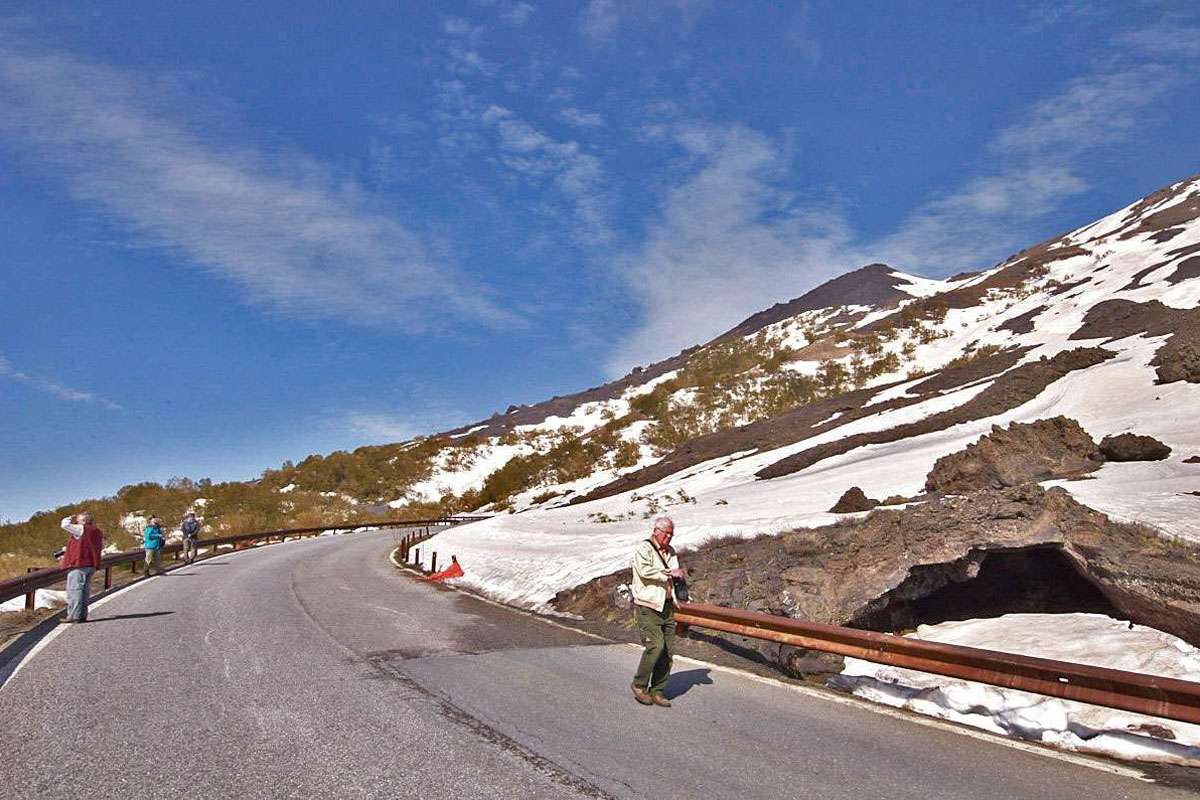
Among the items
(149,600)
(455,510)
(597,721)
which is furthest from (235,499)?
(597,721)

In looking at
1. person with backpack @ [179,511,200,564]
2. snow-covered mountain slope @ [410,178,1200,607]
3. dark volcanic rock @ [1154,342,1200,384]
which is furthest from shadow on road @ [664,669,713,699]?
dark volcanic rock @ [1154,342,1200,384]

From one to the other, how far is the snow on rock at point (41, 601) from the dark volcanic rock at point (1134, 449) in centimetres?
2479

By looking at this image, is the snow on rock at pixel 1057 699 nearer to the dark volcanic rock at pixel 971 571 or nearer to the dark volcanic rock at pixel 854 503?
the dark volcanic rock at pixel 971 571

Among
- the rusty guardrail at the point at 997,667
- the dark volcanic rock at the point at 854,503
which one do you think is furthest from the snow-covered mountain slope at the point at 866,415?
the rusty guardrail at the point at 997,667

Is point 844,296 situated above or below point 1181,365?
above

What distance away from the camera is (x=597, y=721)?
22.6 feet

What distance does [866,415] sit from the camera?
37719 millimetres

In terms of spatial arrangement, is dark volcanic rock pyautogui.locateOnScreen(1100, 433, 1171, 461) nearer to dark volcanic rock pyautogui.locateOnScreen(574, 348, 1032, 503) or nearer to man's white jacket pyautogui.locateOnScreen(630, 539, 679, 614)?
man's white jacket pyautogui.locateOnScreen(630, 539, 679, 614)

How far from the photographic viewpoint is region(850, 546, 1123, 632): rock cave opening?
1082 centimetres

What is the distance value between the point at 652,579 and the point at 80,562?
35.6 feet

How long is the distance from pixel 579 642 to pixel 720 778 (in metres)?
6.04

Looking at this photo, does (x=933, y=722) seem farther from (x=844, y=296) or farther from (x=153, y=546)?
(x=844, y=296)

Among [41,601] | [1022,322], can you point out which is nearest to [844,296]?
[1022,322]

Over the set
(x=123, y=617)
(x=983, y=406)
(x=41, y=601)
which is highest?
(x=983, y=406)
